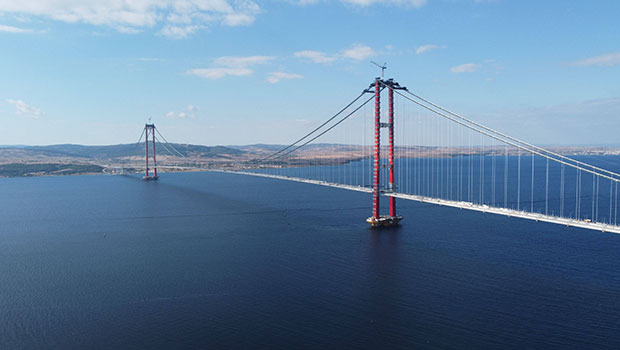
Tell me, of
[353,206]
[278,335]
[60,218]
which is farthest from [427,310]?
[60,218]

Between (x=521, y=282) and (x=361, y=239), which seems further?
(x=361, y=239)

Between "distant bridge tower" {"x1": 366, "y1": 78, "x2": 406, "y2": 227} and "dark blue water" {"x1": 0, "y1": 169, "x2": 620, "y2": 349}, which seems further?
"distant bridge tower" {"x1": 366, "y1": 78, "x2": 406, "y2": 227}

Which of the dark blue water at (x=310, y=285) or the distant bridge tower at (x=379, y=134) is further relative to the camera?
the distant bridge tower at (x=379, y=134)

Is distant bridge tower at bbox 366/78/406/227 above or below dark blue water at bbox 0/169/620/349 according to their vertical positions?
above

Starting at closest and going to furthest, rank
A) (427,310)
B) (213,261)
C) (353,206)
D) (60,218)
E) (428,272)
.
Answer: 1. (427,310)
2. (428,272)
3. (213,261)
4. (60,218)
5. (353,206)

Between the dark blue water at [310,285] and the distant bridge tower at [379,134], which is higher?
the distant bridge tower at [379,134]

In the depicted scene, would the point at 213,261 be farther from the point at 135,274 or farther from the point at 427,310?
the point at 427,310

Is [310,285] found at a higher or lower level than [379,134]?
lower

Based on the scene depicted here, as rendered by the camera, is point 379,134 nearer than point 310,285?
No
